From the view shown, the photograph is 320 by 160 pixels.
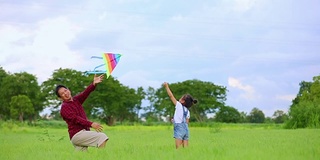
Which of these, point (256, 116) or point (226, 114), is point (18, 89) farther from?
point (256, 116)

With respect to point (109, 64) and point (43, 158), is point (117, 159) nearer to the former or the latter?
point (43, 158)

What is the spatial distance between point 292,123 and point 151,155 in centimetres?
2884

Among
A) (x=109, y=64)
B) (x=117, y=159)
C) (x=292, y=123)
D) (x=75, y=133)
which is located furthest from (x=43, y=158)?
(x=292, y=123)

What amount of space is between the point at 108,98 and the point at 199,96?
17854 mm

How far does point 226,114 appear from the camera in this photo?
8619 centimetres

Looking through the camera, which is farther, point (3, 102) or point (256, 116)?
point (256, 116)

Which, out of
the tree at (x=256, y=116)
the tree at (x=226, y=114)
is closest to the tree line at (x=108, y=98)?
the tree at (x=226, y=114)

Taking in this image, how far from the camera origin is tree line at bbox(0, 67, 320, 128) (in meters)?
69.3

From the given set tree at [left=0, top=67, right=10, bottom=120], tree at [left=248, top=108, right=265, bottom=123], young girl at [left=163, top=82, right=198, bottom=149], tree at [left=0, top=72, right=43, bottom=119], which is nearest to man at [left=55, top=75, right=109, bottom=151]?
young girl at [left=163, top=82, right=198, bottom=149]

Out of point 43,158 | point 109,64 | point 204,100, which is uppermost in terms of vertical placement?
point 204,100

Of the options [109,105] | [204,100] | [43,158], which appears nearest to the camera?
[43,158]

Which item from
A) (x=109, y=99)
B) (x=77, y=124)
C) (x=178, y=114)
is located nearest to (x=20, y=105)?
(x=109, y=99)

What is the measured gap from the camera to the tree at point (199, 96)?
3164 inches

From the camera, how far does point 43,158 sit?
9.91 meters
